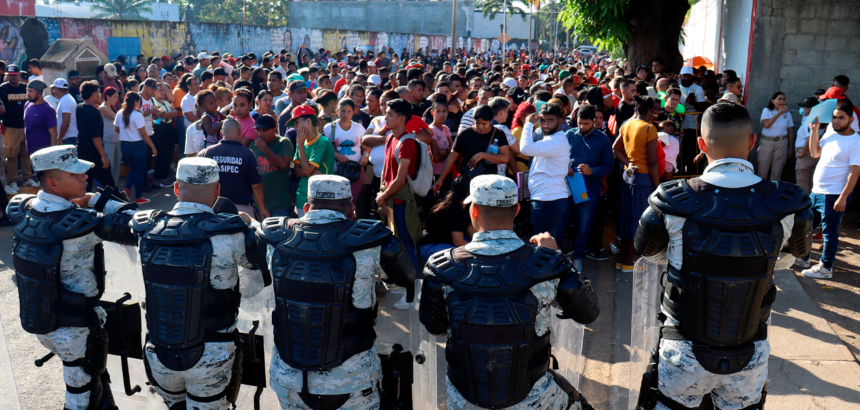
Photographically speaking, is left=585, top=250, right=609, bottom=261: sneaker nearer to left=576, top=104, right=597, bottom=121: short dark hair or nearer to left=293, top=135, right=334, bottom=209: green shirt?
left=576, top=104, right=597, bottom=121: short dark hair

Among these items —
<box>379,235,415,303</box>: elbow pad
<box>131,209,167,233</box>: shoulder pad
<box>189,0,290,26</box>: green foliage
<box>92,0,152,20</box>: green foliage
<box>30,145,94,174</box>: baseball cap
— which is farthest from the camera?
<box>189,0,290,26</box>: green foliage

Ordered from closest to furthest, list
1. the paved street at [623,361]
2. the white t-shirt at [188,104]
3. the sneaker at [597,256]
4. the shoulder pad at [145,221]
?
the shoulder pad at [145,221] → the paved street at [623,361] → the sneaker at [597,256] → the white t-shirt at [188,104]

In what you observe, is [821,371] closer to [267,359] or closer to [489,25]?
[267,359]

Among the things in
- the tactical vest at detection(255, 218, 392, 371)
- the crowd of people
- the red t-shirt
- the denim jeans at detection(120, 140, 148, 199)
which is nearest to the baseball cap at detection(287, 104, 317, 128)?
the crowd of people

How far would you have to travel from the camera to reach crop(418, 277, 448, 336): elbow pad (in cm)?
285

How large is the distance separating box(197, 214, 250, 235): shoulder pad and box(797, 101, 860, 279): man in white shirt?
18.2 ft

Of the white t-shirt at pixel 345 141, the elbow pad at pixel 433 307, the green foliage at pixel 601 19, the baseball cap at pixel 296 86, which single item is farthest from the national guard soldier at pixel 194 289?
the green foliage at pixel 601 19

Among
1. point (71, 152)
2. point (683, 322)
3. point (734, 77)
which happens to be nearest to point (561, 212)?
point (683, 322)

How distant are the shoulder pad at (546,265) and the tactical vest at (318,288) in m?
0.75

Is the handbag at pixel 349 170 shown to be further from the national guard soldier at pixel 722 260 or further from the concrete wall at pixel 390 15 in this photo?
the concrete wall at pixel 390 15

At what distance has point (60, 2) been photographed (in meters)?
81.8

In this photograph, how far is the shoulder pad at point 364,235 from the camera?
9.70 ft

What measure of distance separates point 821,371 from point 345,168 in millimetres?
4491

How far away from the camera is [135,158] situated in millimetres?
→ 9109
